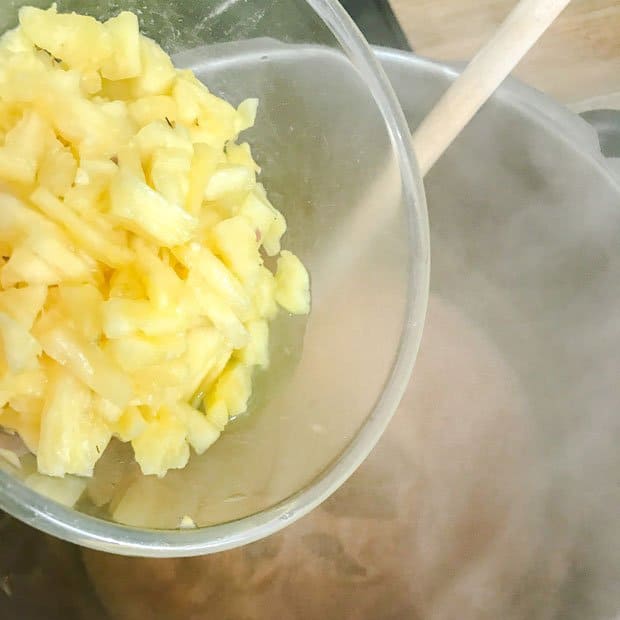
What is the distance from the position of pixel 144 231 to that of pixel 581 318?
0.74 metres

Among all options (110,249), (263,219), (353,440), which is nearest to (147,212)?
(110,249)

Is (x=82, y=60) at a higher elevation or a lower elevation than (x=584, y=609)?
higher

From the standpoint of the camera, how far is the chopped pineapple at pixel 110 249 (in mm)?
569

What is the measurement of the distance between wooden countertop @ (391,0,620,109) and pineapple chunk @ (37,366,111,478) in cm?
70

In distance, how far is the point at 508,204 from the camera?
1.10 meters

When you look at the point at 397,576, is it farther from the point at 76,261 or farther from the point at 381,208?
the point at 76,261

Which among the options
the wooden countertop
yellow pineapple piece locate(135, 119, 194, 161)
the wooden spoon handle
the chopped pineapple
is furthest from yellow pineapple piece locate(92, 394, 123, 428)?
the wooden countertop

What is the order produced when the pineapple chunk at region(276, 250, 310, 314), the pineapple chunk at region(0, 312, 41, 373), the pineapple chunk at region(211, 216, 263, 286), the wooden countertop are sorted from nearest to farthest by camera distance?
the pineapple chunk at region(0, 312, 41, 373)
the pineapple chunk at region(211, 216, 263, 286)
the pineapple chunk at region(276, 250, 310, 314)
the wooden countertop

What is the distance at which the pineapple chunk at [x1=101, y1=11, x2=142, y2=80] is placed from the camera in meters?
0.66

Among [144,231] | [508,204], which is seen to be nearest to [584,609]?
[508,204]

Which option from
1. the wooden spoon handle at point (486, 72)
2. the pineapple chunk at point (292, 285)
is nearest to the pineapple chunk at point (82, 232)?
the pineapple chunk at point (292, 285)

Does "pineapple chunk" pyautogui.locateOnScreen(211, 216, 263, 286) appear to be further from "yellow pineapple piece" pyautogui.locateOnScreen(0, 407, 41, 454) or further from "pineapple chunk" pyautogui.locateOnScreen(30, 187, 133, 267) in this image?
"yellow pineapple piece" pyautogui.locateOnScreen(0, 407, 41, 454)

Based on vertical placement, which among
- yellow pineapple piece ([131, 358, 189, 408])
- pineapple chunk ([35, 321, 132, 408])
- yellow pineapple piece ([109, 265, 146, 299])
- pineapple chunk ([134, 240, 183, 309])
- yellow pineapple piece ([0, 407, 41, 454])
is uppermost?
pineapple chunk ([134, 240, 183, 309])

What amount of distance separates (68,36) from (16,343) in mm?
292
